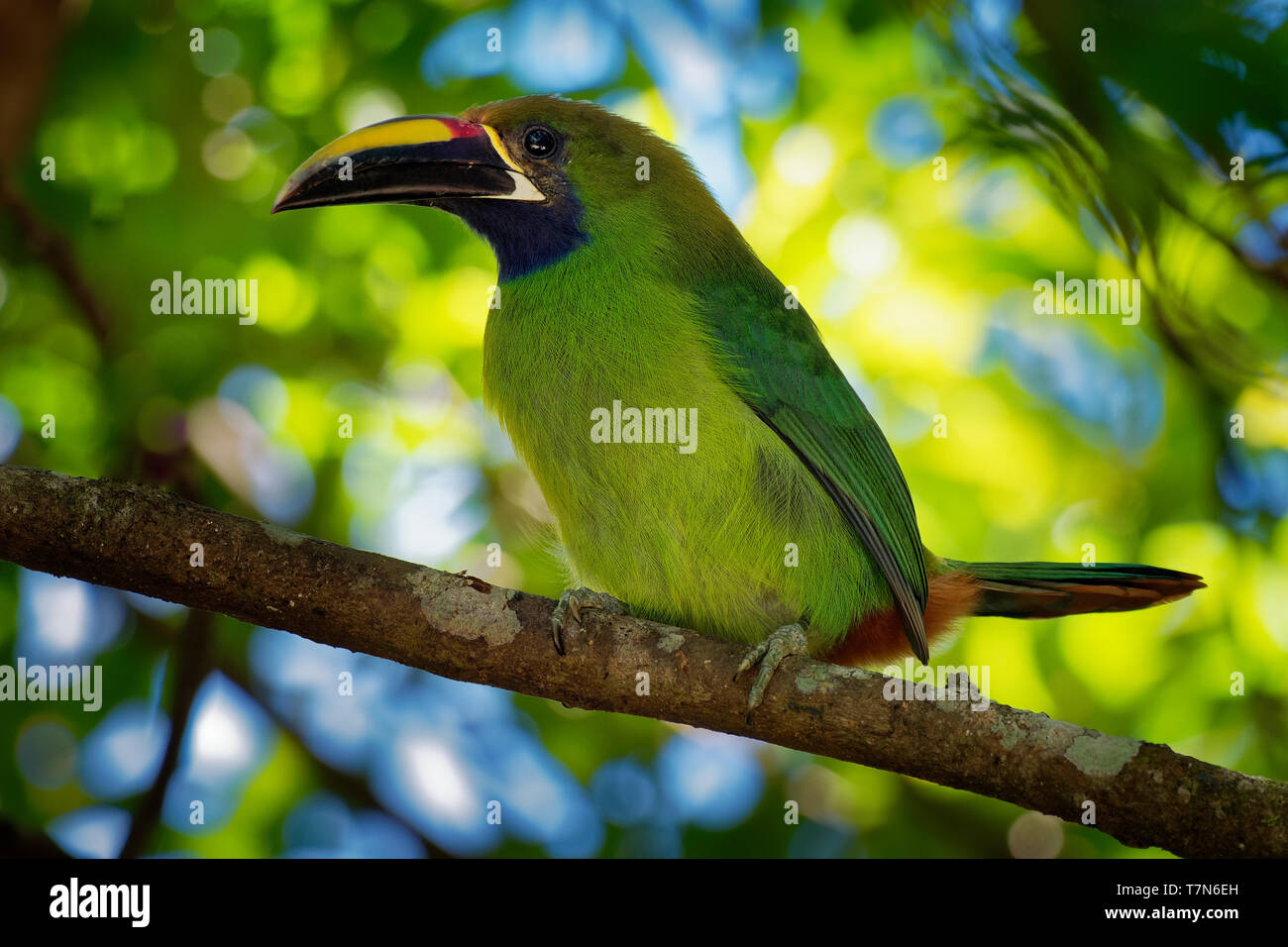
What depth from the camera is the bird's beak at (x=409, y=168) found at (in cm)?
378

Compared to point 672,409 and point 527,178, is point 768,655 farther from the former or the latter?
point 527,178

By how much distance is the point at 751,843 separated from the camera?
4.76 meters

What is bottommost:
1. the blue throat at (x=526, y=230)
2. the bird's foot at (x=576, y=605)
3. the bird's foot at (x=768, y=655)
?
the bird's foot at (x=768, y=655)

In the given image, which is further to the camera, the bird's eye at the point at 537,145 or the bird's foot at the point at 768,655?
→ the bird's eye at the point at 537,145

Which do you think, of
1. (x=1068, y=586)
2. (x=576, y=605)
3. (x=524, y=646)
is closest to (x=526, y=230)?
(x=576, y=605)

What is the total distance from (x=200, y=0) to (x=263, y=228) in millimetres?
972

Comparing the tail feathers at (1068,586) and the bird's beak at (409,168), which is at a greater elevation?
the bird's beak at (409,168)

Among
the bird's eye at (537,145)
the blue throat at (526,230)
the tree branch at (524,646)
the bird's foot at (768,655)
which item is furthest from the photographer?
the bird's eye at (537,145)

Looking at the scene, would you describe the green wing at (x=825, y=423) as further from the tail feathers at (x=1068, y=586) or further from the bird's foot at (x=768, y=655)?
the bird's foot at (x=768, y=655)

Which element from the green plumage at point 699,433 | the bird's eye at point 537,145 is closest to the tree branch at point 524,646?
the green plumage at point 699,433

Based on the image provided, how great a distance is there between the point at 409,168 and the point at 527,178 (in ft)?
1.27

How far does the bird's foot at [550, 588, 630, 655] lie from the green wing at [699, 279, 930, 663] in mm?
724

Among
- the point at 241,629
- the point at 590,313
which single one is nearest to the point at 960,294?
the point at 590,313

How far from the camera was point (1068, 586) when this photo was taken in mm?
3857
